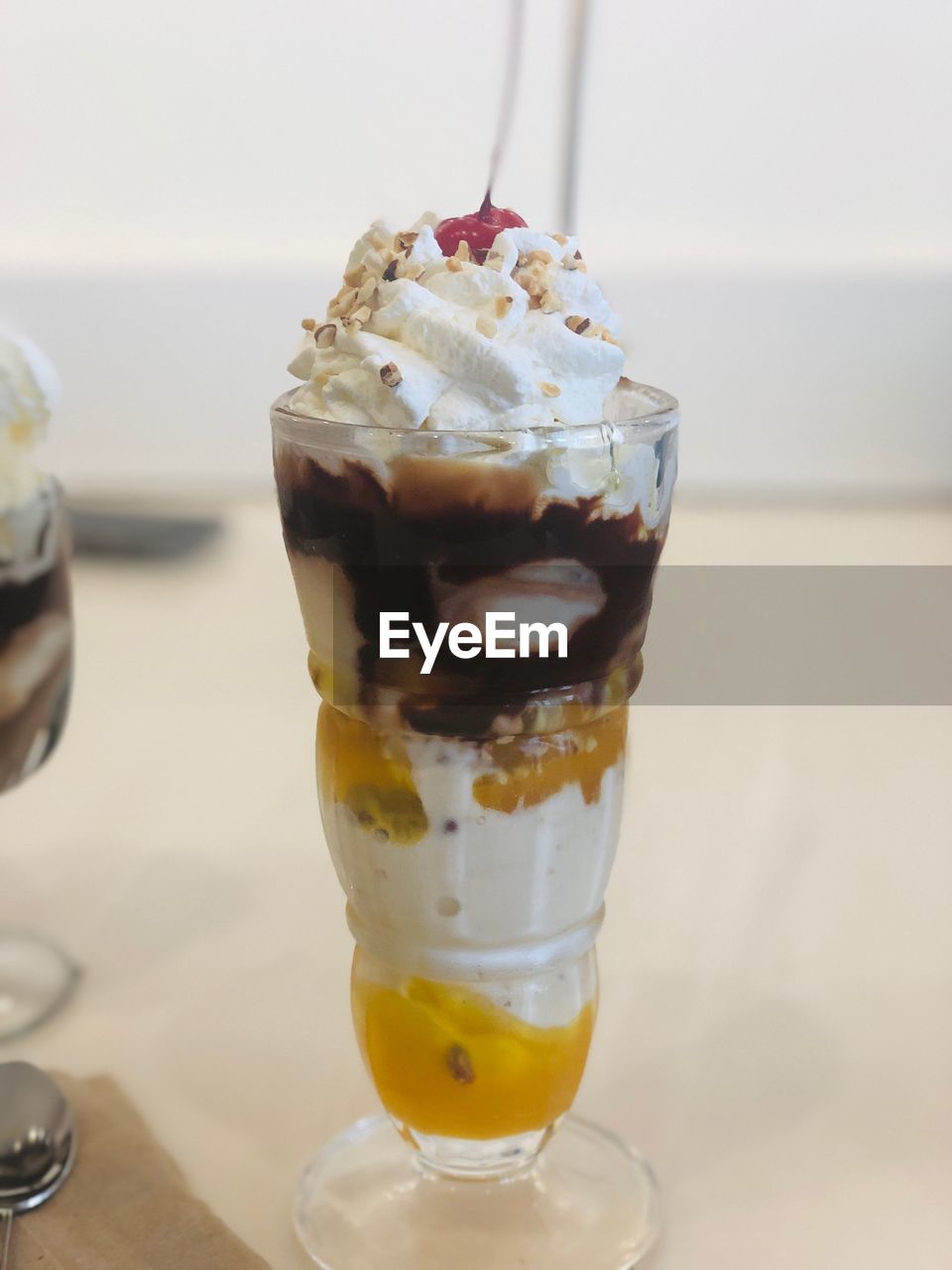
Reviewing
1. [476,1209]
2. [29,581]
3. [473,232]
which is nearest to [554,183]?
[473,232]

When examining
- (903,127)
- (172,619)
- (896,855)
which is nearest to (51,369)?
(896,855)

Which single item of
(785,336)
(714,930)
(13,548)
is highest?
(13,548)

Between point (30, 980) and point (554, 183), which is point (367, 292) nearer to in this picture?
point (30, 980)

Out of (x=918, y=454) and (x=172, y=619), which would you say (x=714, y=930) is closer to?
(x=172, y=619)

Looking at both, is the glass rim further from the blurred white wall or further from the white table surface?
the blurred white wall

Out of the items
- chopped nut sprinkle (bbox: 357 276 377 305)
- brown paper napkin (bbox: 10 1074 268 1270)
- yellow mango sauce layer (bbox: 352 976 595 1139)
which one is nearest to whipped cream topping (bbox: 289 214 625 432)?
chopped nut sprinkle (bbox: 357 276 377 305)

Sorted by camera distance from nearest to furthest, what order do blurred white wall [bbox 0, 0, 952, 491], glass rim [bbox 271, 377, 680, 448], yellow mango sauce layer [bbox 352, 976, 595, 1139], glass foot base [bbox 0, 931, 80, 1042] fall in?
glass rim [bbox 271, 377, 680, 448] < yellow mango sauce layer [bbox 352, 976, 595, 1139] < glass foot base [bbox 0, 931, 80, 1042] < blurred white wall [bbox 0, 0, 952, 491]
